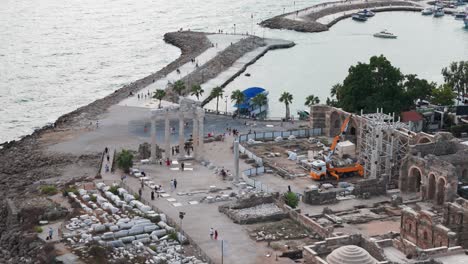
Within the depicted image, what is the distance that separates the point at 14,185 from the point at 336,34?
113 meters

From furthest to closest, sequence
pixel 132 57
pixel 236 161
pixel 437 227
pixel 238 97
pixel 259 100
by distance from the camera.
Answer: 1. pixel 132 57
2. pixel 259 100
3. pixel 238 97
4. pixel 236 161
5. pixel 437 227

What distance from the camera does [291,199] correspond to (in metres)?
72.2

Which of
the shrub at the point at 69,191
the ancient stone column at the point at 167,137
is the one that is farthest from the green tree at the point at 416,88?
the shrub at the point at 69,191

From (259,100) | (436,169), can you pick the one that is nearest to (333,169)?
(436,169)

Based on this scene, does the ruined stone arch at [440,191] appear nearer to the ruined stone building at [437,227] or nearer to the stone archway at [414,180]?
the stone archway at [414,180]

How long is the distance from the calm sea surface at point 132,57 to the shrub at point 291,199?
153ft

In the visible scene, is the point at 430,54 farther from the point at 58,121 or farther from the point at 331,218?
the point at 331,218

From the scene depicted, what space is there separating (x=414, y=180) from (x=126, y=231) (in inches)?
1078

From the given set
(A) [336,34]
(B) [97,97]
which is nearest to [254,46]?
(A) [336,34]

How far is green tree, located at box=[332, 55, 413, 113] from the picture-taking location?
9981cm

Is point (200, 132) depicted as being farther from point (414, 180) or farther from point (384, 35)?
point (384, 35)

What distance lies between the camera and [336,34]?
18388cm

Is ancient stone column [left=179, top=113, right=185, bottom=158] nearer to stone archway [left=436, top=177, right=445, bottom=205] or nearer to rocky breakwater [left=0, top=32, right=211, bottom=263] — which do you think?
rocky breakwater [left=0, top=32, right=211, bottom=263]

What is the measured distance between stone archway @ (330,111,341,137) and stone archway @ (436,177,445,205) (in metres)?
22.3
